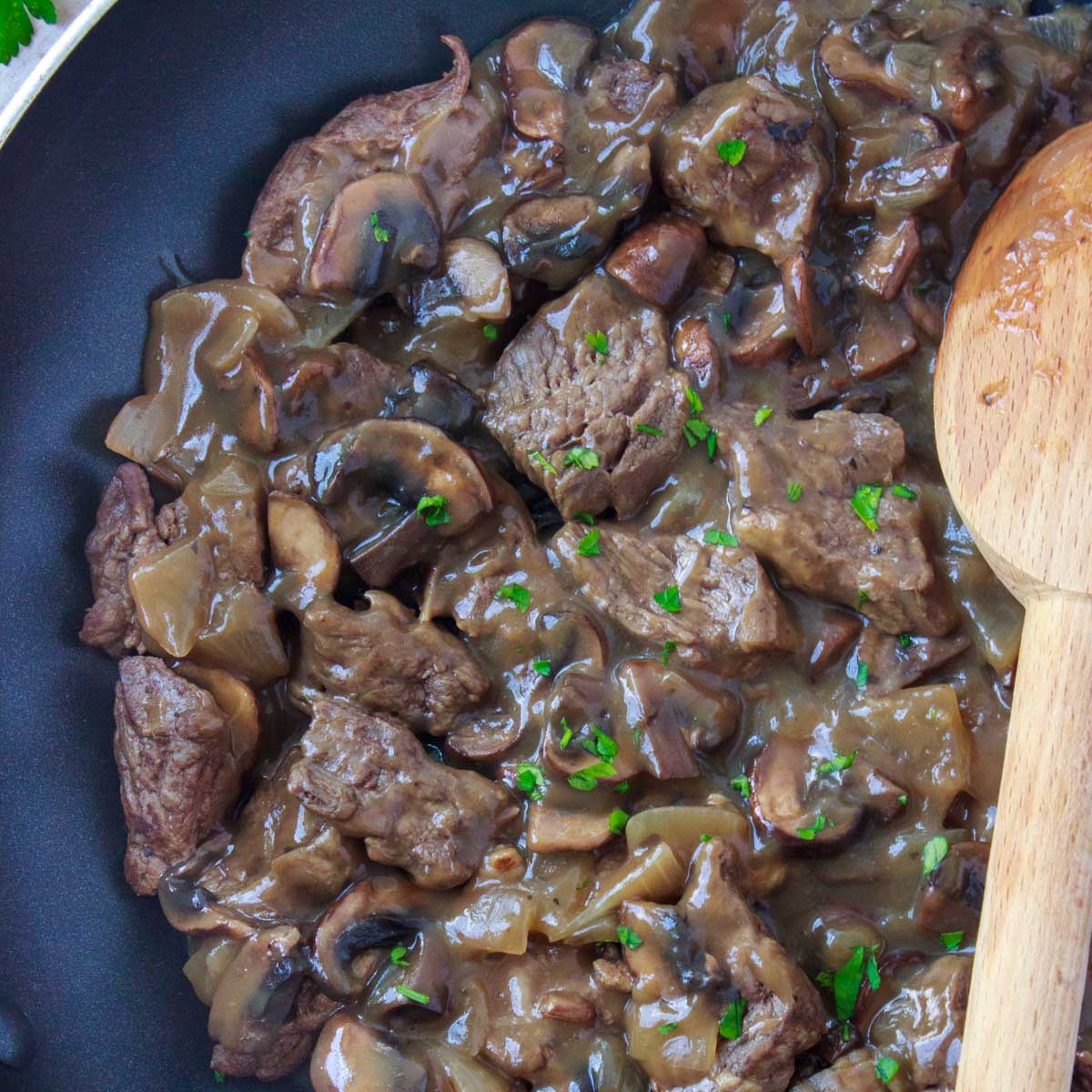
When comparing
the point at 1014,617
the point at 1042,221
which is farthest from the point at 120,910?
the point at 1042,221

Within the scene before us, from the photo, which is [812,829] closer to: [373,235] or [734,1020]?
[734,1020]

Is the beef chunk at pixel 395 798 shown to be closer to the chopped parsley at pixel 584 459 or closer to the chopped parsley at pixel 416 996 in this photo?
the chopped parsley at pixel 416 996

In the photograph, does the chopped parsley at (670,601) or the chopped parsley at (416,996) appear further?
the chopped parsley at (670,601)

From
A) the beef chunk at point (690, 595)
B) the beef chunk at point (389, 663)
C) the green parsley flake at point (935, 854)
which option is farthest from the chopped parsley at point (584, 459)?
the green parsley flake at point (935, 854)

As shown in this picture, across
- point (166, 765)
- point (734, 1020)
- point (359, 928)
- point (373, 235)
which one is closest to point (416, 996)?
point (359, 928)

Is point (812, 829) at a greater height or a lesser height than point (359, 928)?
lesser

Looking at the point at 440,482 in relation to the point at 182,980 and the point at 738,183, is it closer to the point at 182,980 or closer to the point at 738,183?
the point at 738,183

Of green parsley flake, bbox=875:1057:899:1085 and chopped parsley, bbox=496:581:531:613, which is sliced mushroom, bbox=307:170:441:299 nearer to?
chopped parsley, bbox=496:581:531:613
